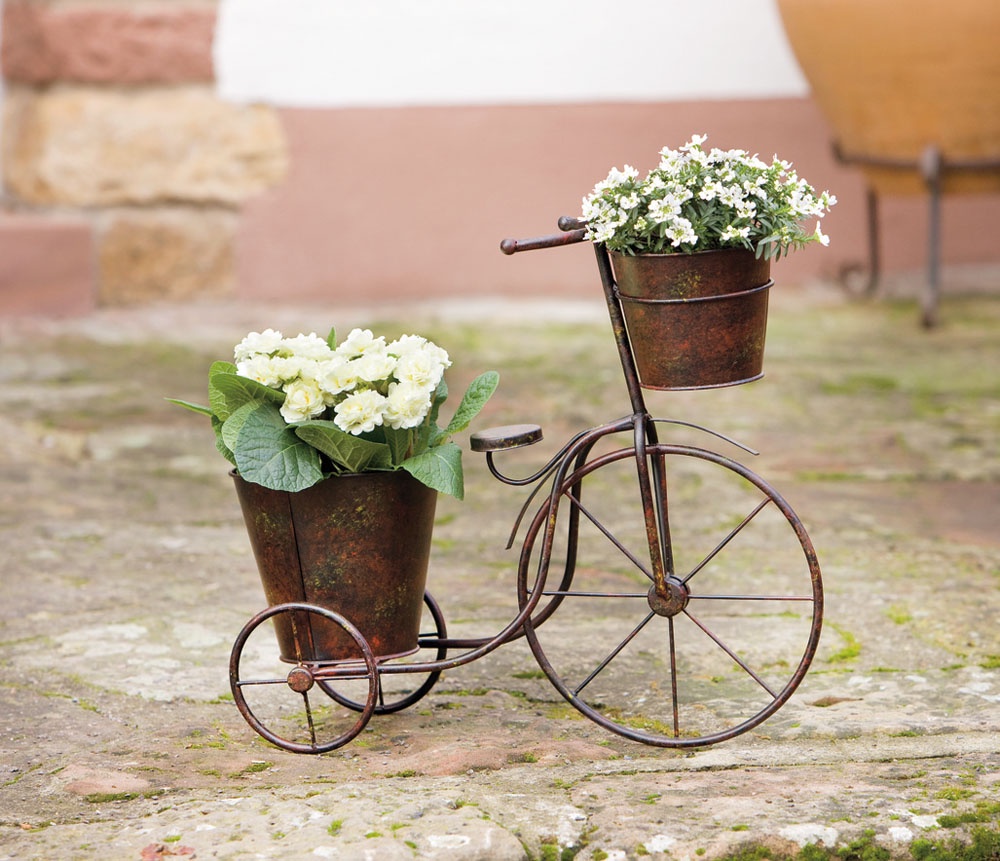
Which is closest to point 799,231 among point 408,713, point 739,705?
point 739,705

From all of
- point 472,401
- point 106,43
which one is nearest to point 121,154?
point 106,43

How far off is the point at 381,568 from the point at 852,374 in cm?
279

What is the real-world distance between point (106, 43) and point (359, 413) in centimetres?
366

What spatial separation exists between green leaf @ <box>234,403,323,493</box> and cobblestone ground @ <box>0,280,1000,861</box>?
0.41 metres

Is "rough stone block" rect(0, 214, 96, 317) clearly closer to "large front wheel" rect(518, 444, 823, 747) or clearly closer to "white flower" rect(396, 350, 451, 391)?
"large front wheel" rect(518, 444, 823, 747)

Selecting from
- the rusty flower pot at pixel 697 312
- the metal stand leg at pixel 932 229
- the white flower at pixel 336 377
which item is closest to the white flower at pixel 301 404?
the white flower at pixel 336 377

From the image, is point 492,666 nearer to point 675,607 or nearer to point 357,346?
point 675,607

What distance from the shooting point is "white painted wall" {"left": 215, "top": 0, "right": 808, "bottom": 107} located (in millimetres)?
5461

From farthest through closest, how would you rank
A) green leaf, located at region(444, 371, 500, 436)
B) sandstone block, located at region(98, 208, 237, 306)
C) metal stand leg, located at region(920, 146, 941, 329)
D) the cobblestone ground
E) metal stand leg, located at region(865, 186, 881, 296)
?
metal stand leg, located at region(865, 186, 881, 296), sandstone block, located at region(98, 208, 237, 306), metal stand leg, located at region(920, 146, 941, 329), green leaf, located at region(444, 371, 500, 436), the cobblestone ground

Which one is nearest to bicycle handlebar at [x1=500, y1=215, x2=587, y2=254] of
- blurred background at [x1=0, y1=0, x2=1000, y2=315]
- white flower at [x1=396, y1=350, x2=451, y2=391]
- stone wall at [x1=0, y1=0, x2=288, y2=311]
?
white flower at [x1=396, y1=350, x2=451, y2=391]

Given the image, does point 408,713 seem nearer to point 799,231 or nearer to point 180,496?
point 799,231

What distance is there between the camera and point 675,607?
215cm

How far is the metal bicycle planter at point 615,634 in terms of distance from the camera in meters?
2.10

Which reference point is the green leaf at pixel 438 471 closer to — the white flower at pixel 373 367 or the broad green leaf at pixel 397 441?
the broad green leaf at pixel 397 441
